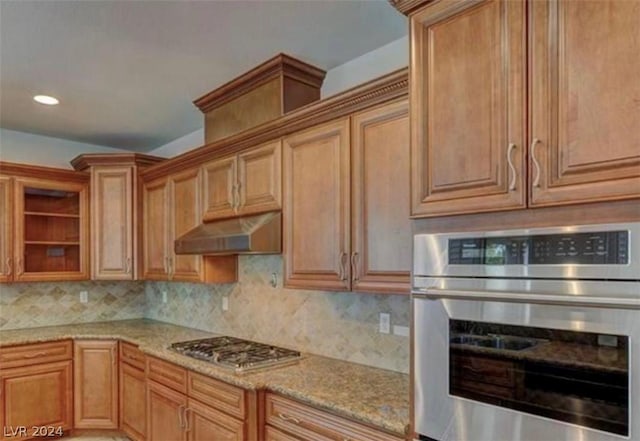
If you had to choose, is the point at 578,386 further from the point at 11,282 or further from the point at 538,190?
the point at 11,282


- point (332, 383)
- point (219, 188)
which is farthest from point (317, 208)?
point (219, 188)

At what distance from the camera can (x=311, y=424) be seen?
216 cm

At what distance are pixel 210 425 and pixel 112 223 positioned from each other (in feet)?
7.93

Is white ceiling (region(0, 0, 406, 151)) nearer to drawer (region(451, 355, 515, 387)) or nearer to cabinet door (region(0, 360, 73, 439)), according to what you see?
drawer (region(451, 355, 515, 387))

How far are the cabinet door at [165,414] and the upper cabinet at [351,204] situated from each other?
1.14m

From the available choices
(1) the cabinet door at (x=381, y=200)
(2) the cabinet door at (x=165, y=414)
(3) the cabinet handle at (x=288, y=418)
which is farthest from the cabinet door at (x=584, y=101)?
(2) the cabinet door at (x=165, y=414)

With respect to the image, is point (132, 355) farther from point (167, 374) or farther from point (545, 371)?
point (545, 371)

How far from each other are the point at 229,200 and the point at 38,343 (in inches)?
83.7

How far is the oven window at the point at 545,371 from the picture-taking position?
116 centimetres

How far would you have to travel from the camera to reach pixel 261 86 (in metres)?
2.99

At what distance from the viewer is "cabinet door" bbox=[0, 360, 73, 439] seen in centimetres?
365

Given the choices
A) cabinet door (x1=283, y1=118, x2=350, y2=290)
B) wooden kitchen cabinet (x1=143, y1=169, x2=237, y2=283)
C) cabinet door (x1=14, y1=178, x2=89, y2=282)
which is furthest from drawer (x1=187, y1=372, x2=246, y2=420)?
cabinet door (x1=14, y1=178, x2=89, y2=282)

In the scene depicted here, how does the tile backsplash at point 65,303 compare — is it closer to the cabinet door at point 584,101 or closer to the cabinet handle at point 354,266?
the cabinet handle at point 354,266

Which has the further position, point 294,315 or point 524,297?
point 294,315
